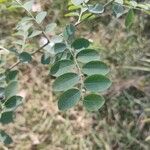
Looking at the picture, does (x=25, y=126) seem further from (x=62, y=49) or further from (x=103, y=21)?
(x=62, y=49)

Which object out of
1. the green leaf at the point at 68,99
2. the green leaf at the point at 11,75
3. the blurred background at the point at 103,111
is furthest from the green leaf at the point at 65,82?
the blurred background at the point at 103,111

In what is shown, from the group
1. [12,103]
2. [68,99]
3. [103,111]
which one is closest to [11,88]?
[12,103]

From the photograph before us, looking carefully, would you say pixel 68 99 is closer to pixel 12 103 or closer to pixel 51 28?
pixel 12 103

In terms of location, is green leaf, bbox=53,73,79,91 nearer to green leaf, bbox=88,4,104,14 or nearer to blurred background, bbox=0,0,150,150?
green leaf, bbox=88,4,104,14

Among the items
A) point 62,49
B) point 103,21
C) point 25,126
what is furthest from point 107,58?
point 62,49

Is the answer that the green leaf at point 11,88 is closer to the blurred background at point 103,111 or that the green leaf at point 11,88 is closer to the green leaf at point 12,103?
the green leaf at point 12,103

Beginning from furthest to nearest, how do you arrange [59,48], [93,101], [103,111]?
[103,111] → [59,48] → [93,101]

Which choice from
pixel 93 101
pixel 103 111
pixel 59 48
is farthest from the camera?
pixel 103 111
